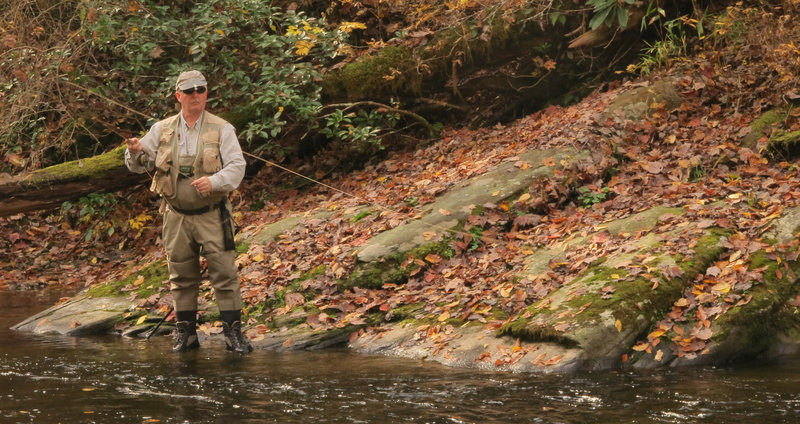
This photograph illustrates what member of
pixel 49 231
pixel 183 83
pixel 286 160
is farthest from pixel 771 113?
pixel 49 231

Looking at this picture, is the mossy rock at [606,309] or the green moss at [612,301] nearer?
the mossy rock at [606,309]

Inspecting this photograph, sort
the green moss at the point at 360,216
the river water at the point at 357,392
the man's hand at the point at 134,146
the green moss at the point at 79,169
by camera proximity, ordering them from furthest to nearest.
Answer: the green moss at the point at 79,169 < the green moss at the point at 360,216 < the man's hand at the point at 134,146 < the river water at the point at 357,392

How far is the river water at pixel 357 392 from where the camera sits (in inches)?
178

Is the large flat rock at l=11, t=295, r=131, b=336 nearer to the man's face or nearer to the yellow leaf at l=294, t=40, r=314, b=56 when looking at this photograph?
the man's face

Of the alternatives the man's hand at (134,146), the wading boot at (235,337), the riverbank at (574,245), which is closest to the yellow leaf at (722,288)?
the riverbank at (574,245)

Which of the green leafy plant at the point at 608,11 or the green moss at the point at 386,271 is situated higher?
the green leafy plant at the point at 608,11

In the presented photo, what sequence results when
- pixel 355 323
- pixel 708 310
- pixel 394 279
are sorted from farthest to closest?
pixel 394 279 < pixel 355 323 < pixel 708 310


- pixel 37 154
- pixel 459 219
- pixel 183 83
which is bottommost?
pixel 459 219

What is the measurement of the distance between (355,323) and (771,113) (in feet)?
17.5

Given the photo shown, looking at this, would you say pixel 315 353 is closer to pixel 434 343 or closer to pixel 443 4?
pixel 434 343

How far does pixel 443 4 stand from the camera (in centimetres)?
1227

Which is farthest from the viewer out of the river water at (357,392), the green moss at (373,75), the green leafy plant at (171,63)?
the green moss at (373,75)

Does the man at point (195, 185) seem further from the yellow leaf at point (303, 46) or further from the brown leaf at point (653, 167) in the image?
the yellow leaf at point (303, 46)

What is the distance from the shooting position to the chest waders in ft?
21.9
